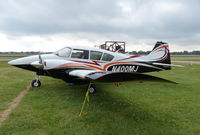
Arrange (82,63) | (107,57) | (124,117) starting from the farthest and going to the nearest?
(107,57) < (82,63) < (124,117)

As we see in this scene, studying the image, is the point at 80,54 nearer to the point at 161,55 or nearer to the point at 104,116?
the point at 104,116

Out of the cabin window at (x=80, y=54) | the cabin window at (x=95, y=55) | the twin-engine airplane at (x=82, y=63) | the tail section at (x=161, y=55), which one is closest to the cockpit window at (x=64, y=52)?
the twin-engine airplane at (x=82, y=63)

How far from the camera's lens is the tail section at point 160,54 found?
10.3 meters

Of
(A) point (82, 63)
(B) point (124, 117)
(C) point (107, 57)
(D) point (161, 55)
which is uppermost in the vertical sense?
(D) point (161, 55)

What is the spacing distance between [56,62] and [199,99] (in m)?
6.99

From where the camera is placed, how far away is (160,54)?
10367mm

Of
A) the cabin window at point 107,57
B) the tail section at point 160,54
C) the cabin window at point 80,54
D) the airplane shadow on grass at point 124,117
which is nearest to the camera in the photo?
the airplane shadow on grass at point 124,117

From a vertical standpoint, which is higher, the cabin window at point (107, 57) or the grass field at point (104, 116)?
the cabin window at point (107, 57)

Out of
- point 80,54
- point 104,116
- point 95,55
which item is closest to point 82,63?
point 80,54

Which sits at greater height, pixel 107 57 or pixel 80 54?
pixel 80 54

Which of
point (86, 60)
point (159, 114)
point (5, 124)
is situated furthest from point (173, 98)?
point (5, 124)

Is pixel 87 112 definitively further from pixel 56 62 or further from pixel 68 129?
pixel 56 62

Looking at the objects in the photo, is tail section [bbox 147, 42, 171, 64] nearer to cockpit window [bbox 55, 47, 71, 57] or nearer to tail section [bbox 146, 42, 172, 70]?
tail section [bbox 146, 42, 172, 70]

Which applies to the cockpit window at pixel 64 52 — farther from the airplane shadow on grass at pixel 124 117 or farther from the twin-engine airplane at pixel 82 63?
the airplane shadow on grass at pixel 124 117
